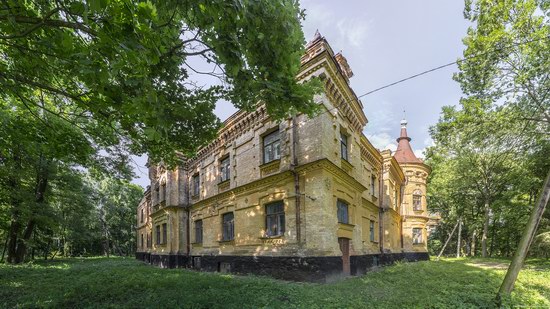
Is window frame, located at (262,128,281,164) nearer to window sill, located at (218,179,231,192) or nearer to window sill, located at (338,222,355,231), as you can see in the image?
window sill, located at (218,179,231,192)

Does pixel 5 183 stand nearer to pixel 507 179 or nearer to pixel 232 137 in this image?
pixel 232 137

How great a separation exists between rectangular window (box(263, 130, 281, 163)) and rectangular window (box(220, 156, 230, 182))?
3.35m

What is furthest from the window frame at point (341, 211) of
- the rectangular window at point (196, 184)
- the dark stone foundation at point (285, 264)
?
the rectangular window at point (196, 184)

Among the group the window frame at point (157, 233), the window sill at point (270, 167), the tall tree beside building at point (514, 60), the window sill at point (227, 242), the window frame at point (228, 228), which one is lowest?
the window frame at point (157, 233)

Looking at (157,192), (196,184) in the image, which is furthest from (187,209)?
(157,192)

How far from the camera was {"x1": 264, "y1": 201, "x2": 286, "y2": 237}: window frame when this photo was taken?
11008mm

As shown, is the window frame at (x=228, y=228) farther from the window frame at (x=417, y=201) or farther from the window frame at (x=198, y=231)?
the window frame at (x=417, y=201)

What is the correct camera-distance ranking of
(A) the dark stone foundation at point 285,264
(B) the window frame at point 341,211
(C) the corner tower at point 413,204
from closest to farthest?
(A) the dark stone foundation at point 285,264 → (B) the window frame at point 341,211 → (C) the corner tower at point 413,204

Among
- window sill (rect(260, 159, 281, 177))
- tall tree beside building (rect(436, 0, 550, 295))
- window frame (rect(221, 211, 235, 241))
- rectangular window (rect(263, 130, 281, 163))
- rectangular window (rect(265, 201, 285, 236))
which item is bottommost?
window frame (rect(221, 211, 235, 241))

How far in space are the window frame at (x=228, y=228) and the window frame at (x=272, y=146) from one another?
3439 mm

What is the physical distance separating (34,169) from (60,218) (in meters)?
4.37

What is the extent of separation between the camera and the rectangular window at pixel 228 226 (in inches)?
538

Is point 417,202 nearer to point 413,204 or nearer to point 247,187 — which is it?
point 413,204

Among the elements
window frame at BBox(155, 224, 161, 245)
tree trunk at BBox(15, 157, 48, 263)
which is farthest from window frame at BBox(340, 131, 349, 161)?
tree trunk at BBox(15, 157, 48, 263)
